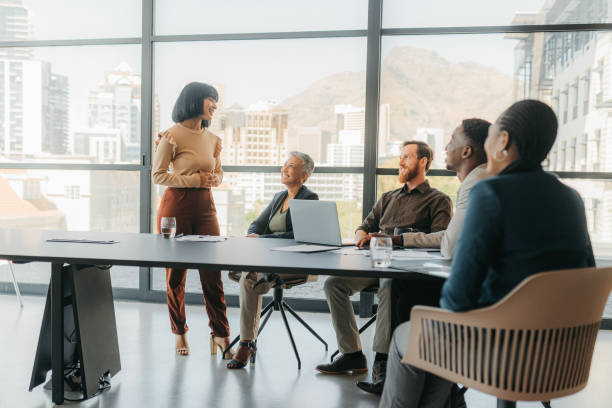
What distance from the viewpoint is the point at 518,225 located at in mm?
1502

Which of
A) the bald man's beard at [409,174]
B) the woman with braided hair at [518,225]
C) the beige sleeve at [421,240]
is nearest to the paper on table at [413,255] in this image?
the beige sleeve at [421,240]

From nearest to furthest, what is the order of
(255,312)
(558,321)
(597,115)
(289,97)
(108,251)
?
1. (558,321)
2. (108,251)
3. (255,312)
4. (597,115)
5. (289,97)

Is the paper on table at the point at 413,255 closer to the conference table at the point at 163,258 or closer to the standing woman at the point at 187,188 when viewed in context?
the conference table at the point at 163,258

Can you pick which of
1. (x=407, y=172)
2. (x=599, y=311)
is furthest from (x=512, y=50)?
(x=599, y=311)

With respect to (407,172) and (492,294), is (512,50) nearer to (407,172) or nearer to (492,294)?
(407,172)

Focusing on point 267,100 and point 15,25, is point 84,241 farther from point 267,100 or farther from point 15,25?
point 15,25

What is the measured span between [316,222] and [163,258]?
2.95ft

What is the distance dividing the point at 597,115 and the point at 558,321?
3.39m

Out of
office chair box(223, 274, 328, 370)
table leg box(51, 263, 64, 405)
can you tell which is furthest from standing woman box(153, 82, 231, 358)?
table leg box(51, 263, 64, 405)

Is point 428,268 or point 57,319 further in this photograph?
point 57,319

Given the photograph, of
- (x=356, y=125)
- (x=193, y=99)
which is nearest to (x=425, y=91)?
(x=356, y=125)

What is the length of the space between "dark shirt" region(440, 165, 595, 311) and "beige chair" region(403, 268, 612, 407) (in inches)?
2.9

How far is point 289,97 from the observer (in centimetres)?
470

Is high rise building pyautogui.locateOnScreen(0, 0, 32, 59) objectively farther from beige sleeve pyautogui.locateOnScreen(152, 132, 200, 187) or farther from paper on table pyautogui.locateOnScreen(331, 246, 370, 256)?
paper on table pyautogui.locateOnScreen(331, 246, 370, 256)
